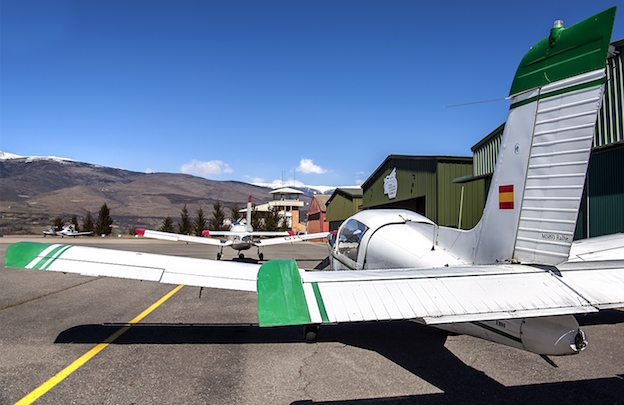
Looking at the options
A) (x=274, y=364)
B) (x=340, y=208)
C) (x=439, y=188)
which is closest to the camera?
(x=274, y=364)

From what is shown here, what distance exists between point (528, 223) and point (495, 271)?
628mm

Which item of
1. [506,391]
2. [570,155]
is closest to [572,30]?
[570,155]

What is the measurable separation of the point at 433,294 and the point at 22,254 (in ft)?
15.1

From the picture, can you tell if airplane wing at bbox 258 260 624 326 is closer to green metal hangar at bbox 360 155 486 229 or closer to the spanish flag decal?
the spanish flag decal

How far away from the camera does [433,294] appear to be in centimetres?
270

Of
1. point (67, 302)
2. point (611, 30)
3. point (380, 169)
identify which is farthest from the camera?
point (380, 169)

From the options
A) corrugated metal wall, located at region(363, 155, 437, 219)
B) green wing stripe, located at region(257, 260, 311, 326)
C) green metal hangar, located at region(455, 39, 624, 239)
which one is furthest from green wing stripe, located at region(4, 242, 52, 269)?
corrugated metal wall, located at region(363, 155, 437, 219)

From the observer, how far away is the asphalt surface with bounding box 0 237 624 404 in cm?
371

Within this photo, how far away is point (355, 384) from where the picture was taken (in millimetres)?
4016

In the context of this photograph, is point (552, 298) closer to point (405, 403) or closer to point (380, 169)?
point (405, 403)

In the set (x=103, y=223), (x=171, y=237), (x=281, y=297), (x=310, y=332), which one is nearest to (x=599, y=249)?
(x=310, y=332)

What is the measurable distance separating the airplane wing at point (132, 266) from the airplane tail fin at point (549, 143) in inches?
107

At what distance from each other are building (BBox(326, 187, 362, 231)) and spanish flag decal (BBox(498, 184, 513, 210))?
29.1 meters

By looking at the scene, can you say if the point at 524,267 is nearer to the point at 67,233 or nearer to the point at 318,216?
the point at 318,216
